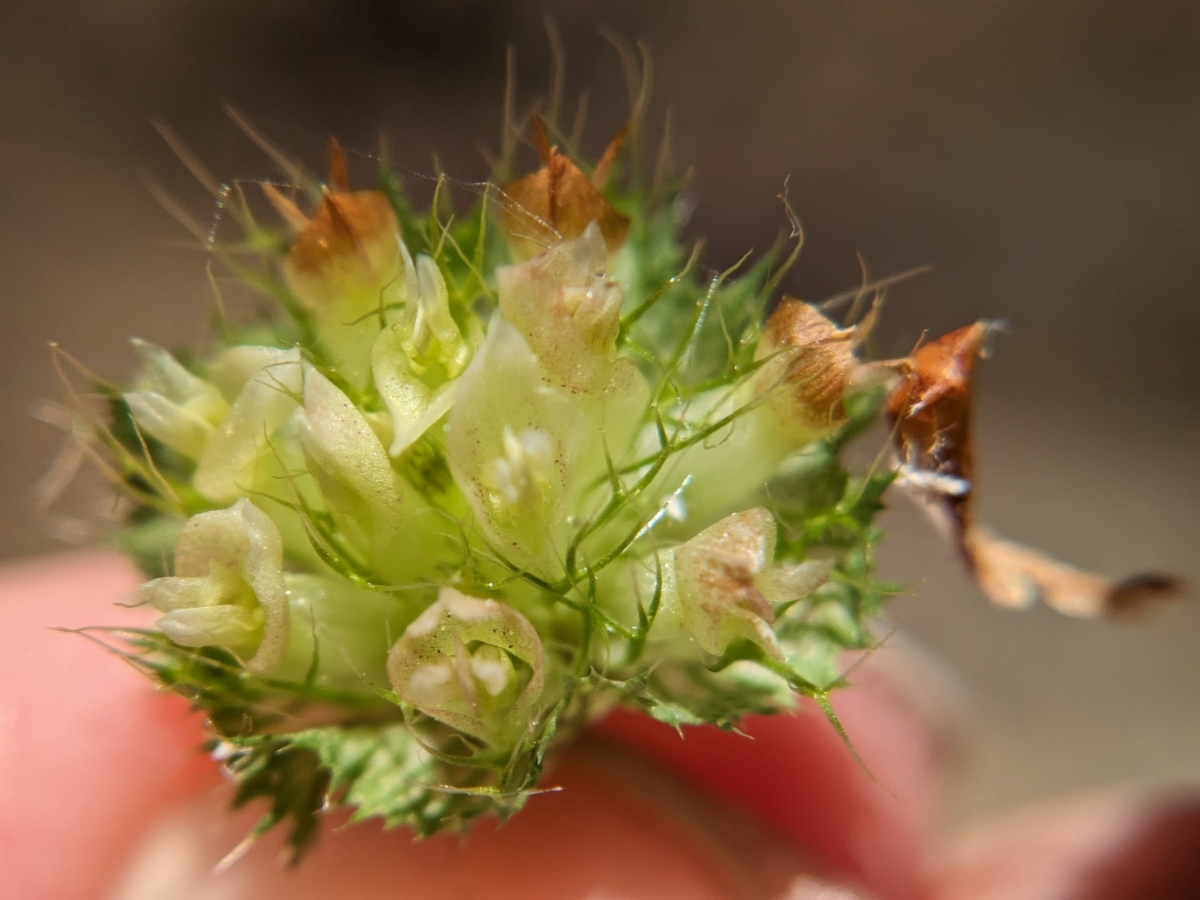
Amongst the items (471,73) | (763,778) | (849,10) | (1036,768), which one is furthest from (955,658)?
(471,73)

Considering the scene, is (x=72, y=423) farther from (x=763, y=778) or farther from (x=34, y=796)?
(x=763, y=778)

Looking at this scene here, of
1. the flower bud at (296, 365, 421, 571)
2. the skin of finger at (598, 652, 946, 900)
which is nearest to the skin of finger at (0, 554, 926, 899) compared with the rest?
the skin of finger at (598, 652, 946, 900)

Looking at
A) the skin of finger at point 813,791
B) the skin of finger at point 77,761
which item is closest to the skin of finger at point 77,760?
the skin of finger at point 77,761

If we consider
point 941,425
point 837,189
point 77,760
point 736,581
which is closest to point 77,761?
point 77,760

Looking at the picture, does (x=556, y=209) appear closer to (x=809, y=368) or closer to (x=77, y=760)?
(x=809, y=368)

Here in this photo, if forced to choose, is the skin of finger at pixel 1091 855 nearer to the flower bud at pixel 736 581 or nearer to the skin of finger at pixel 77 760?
the skin of finger at pixel 77 760

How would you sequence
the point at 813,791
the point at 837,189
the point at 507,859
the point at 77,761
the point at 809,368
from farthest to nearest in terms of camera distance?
1. the point at 837,189
2. the point at 813,791
3. the point at 77,761
4. the point at 507,859
5. the point at 809,368

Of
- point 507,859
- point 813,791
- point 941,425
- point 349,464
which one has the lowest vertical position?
point 813,791
